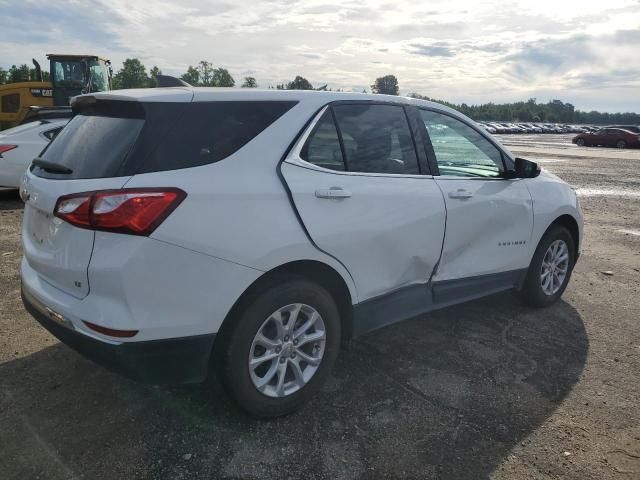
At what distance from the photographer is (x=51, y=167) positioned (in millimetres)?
2734

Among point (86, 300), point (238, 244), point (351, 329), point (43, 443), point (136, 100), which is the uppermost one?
point (136, 100)

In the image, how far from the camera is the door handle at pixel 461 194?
3.59 meters

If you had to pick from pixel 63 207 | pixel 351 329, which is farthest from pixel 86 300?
pixel 351 329

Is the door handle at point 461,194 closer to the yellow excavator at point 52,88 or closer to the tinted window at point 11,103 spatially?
the yellow excavator at point 52,88

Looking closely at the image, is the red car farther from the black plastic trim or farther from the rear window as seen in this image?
the rear window

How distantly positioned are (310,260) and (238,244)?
0.46m

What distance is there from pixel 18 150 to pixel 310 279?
7490 mm

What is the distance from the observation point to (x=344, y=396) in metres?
3.21

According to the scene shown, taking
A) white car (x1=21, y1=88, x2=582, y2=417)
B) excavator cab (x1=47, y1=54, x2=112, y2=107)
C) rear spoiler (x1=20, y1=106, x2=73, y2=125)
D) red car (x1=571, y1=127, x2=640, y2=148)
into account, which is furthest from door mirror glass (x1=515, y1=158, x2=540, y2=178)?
→ red car (x1=571, y1=127, x2=640, y2=148)

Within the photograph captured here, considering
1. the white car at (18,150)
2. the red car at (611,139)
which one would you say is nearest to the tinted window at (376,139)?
the white car at (18,150)

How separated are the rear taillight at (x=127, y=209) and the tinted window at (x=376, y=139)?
3.81ft

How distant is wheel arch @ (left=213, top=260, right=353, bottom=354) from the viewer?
103 inches

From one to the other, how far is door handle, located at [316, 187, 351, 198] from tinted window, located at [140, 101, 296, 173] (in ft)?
1.50

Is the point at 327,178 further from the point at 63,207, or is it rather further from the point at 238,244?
the point at 63,207
